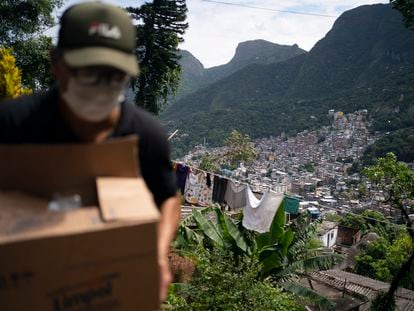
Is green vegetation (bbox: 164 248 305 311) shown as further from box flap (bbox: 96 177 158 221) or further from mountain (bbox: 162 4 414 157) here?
mountain (bbox: 162 4 414 157)

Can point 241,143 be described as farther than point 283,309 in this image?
Yes

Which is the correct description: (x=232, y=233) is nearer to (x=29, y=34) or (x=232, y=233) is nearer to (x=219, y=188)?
(x=219, y=188)

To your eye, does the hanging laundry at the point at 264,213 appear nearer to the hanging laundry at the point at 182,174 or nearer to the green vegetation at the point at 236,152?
the hanging laundry at the point at 182,174

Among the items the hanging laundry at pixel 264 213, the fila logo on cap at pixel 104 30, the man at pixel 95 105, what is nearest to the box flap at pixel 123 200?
the man at pixel 95 105

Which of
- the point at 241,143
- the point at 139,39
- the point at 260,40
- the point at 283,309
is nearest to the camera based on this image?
the point at 283,309

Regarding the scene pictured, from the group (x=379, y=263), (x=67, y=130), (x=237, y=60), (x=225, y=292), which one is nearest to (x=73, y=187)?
(x=67, y=130)

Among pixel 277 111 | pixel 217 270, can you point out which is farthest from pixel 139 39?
pixel 277 111

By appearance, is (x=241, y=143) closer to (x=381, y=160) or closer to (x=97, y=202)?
(x=381, y=160)
